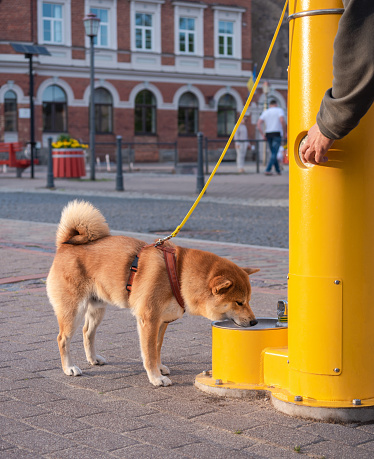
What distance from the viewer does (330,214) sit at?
3340 mm

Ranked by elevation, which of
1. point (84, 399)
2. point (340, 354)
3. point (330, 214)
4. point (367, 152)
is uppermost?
point (367, 152)

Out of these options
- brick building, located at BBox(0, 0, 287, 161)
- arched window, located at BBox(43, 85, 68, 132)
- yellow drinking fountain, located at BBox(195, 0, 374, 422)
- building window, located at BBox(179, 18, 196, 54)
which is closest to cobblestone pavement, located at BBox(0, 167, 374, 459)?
yellow drinking fountain, located at BBox(195, 0, 374, 422)

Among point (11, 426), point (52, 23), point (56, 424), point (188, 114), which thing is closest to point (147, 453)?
point (56, 424)

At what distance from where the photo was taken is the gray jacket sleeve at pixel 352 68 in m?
2.80

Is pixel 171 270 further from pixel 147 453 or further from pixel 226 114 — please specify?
pixel 226 114

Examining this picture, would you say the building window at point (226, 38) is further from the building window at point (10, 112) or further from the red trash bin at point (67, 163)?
the red trash bin at point (67, 163)

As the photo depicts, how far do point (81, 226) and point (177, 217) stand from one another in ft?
28.0

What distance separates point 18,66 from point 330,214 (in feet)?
130

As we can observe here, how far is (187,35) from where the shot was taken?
1850 inches

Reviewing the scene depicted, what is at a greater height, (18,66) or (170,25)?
(170,25)

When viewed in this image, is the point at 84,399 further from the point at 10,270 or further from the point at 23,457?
the point at 10,270

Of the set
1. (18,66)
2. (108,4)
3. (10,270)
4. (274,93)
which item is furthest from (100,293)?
(274,93)

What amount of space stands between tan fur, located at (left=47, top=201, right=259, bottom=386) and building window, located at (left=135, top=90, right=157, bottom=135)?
42.0 m

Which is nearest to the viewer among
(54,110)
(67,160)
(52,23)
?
(67,160)
